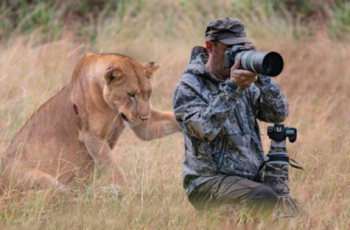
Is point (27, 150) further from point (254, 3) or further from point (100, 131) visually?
point (254, 3)

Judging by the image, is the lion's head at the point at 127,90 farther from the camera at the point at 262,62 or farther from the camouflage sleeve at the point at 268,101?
the camera at the point at 262,62

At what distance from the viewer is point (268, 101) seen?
4.32 metres

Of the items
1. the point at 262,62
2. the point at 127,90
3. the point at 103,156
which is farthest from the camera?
the point at 127,90

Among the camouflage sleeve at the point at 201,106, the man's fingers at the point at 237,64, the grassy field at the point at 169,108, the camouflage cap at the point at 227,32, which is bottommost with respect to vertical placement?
the grassy field at the point at 169,108

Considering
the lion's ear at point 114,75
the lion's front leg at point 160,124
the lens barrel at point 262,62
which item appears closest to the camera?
the lens barrel at point 262,62

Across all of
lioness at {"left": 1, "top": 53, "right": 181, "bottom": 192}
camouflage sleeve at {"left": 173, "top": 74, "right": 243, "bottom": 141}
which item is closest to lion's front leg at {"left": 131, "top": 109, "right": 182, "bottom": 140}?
lioness at {"left": 1, "top": 53, "right": 181, "bottom": 192}

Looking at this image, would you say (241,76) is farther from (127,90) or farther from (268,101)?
(127,90)

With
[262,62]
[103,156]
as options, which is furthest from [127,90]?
[262,62]

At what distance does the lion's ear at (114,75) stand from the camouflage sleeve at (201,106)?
1.32 m

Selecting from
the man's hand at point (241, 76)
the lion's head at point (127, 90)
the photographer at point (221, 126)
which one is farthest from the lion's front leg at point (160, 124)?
the man's hand at point (241, 76)

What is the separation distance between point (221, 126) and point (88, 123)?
1782mm

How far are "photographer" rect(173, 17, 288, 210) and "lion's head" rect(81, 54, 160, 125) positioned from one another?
1.20m

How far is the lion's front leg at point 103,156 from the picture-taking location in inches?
215

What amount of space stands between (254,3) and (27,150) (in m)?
6.96
